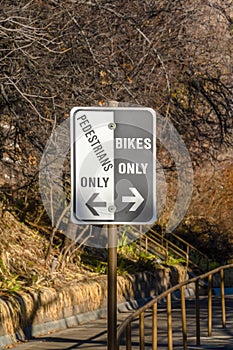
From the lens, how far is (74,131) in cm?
796

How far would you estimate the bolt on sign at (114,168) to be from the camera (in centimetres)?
775

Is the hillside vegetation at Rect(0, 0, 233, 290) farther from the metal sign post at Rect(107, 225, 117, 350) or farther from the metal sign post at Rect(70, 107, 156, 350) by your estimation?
the metal sign post at Rect(107, 225, 117, 350)

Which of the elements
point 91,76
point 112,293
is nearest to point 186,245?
Answer: point 91,76

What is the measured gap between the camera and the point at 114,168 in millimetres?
7793

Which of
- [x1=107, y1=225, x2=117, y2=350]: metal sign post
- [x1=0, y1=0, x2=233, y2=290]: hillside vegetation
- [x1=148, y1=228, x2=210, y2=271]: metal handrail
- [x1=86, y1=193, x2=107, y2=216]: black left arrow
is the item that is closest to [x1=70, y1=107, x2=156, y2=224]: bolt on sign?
[x1=86, y1=193, x2=107, y2=216]: black left arrow

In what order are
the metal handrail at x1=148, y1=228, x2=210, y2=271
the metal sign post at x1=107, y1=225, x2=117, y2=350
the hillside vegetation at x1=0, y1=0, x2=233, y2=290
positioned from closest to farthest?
1. the metal sign post at x1=107, y1=225, x2=117, y2=350
2. the hillside vegetation at x1=0, y1=0, x2=233, y2=290
3. the metal handrail at x1=148, y1=228, x2=210, y2=271

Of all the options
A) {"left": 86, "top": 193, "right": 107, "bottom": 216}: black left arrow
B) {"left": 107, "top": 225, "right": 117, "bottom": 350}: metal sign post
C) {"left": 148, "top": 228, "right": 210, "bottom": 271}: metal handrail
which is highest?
{"left": 148, "top": 228, "right": 210, "bottom": 271}: metal handrail

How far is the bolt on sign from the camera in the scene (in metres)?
7.75

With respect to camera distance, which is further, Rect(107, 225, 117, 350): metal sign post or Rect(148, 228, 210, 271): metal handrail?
Rect(148, 228, 210, 271): metal handrail

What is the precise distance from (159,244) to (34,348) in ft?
48.3

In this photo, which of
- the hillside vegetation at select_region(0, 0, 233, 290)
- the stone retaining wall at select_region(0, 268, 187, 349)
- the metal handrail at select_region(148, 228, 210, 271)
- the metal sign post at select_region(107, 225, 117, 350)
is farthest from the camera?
the metal handrail at select_region(148, 228, 210, 271)

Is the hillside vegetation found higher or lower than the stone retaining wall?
higher

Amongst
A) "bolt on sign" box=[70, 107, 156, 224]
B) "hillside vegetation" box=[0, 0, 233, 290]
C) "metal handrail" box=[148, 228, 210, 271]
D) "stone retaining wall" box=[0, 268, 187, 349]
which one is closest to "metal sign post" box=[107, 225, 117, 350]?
"bolt on sign" box=[70, 107, 156, 224]

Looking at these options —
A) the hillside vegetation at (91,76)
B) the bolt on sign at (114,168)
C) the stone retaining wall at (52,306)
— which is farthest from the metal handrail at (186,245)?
the bolt on sign at (114,168)
